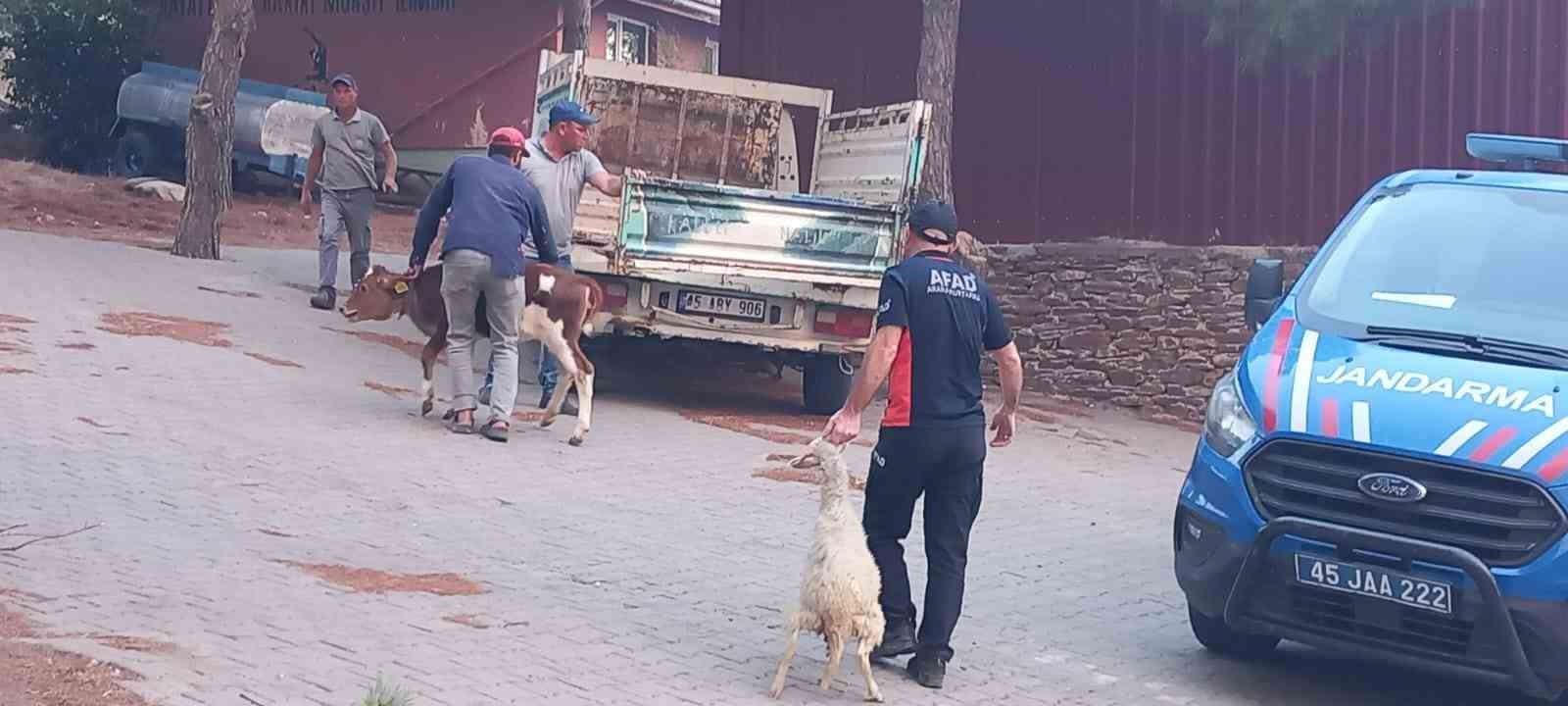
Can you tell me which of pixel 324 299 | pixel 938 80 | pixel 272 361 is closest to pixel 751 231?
pixel 272 361

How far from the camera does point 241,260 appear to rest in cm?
1748

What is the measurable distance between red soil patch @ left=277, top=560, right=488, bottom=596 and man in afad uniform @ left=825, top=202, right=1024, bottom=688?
1697 millimetres

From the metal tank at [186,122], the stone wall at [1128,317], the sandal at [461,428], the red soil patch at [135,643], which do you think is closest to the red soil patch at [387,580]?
the red soil patch at [135,643]

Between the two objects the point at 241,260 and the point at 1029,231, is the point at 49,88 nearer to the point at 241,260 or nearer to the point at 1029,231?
the point at 241,260

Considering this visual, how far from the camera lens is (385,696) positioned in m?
5.37

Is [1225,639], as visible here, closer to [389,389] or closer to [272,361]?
[389,389]

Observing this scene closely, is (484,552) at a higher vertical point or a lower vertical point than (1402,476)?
lower

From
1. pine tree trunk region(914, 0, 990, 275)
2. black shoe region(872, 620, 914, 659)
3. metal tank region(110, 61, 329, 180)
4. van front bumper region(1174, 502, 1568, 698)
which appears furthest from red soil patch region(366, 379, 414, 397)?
metal tank region(110, 61, 329, 180)

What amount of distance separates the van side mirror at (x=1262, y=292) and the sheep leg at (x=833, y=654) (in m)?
2.41

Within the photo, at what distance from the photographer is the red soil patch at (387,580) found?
7180mm

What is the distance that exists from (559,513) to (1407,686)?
387 cm

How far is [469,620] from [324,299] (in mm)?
8500

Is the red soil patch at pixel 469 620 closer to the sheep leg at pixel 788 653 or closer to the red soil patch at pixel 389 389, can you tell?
the sheep leg at pixel 788 653

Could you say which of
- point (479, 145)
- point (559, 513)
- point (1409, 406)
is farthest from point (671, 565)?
point (479, 145)
